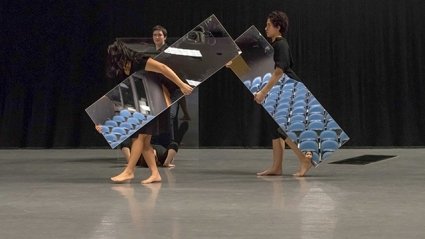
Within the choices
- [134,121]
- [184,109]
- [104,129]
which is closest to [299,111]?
[134,121]

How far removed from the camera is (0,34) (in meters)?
8.88

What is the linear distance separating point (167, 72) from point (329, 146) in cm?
129

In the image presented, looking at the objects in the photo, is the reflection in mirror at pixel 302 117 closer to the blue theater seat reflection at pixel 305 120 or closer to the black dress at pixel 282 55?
the blue theater seat reflection at pixel 305 120

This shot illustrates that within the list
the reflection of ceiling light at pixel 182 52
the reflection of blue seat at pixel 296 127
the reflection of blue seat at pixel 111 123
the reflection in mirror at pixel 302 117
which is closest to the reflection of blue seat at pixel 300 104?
the reflection in mirror at pixel 302 117

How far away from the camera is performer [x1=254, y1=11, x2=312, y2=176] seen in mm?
4980

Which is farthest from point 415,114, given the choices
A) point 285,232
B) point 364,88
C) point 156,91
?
point 285,232

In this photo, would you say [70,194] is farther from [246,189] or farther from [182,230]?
[182,230]

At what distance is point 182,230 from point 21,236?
26.5 inches

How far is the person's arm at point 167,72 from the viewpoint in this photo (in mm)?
4785

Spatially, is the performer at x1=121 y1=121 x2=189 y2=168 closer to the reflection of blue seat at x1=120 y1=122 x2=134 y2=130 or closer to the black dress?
the reflection of blue seat at x1=120 y1=122 x2=134 y2=130

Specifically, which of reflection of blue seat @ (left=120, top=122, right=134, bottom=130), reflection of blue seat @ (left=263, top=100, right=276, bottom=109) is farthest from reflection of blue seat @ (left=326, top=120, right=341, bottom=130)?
reflection of blue seat @ (left=120, top=122, right=134, bottom=130)

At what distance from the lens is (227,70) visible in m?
8.66

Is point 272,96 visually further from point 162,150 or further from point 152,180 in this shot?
point 162,150

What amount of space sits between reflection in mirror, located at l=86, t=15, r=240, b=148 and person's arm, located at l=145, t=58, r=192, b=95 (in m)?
0.07
